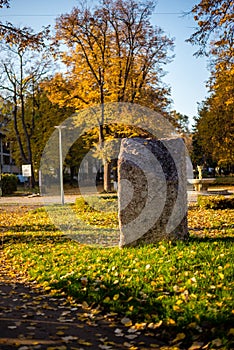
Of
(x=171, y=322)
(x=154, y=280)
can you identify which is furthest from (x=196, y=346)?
(x=154, y=280)

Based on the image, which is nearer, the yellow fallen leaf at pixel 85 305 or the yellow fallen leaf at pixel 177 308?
the yellow fallen leaf at pixel 177 308

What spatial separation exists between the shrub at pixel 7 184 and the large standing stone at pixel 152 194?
92.9 ft

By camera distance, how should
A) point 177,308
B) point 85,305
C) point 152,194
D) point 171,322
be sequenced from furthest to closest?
point 152,194 < point 85,305 < point 177,308 < point 171,322

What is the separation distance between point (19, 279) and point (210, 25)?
32.1 feet

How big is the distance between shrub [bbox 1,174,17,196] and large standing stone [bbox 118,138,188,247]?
28.3 metres

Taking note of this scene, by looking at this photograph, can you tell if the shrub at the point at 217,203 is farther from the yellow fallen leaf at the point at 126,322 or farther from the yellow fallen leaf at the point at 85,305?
the yellow fallen leaf at the point at 126,322

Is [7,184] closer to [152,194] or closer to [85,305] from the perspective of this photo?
[152,194]

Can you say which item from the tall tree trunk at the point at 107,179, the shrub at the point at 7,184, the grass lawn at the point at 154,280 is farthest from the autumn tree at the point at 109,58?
the grass lawn at the point at 154,280

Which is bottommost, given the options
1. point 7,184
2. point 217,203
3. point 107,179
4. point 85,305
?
point 85,305

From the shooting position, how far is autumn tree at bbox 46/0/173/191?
29453 mm

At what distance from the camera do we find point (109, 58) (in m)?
29.9

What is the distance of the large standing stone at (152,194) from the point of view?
29.6 ft

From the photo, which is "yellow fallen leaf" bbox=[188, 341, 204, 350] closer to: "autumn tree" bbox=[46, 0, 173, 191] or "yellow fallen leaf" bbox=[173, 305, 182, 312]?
"yellow fallen leaf" bbox=[173, 305, 182, 312]

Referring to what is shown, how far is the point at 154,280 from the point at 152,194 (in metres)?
2.87
